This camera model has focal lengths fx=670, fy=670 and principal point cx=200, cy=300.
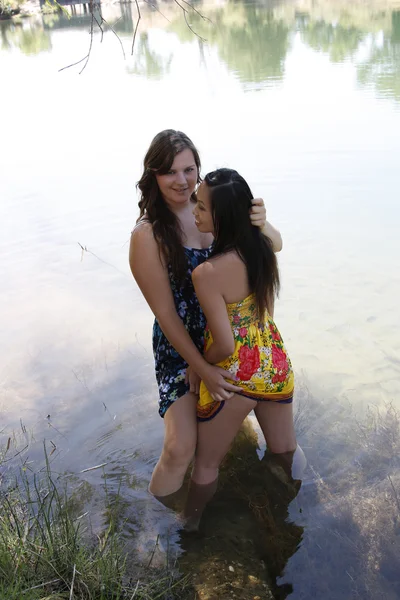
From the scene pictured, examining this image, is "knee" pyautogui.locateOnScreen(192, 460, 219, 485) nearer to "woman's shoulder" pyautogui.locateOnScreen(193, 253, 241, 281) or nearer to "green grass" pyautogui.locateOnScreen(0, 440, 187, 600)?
"green grass" pyautogui.locateOnScreen(0, 440, 187, 600)

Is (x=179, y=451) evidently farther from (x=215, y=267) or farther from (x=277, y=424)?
(x=215, y=267)

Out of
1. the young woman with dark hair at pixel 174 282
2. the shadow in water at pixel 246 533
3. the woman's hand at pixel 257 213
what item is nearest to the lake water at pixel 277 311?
the shadow in water at pixel 246 533

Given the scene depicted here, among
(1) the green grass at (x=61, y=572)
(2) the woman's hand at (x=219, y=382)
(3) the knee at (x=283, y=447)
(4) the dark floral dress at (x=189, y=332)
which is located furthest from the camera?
(3) the knee at (x=283, y=447)

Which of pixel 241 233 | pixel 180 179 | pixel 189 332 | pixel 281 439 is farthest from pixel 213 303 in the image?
pixel 281 439

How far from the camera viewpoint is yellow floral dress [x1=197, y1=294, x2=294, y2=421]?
2736 millimetres

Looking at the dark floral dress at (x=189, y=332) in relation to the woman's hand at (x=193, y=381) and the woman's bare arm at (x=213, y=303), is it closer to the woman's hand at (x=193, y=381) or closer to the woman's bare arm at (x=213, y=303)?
the woman's hand at (x=193, y=381)

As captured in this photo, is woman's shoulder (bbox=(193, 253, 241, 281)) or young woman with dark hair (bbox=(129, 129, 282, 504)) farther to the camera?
young woman with dark hair (bbox=(129, 129, 282, 504))

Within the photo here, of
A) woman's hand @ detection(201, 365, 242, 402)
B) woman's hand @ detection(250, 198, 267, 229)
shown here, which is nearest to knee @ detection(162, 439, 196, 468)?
woman's hand @ detection(201, 365, 242, 402)

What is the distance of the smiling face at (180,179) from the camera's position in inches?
114

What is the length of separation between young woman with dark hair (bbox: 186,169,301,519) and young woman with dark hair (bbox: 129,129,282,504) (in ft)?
0.24

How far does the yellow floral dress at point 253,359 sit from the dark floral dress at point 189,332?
0.19 meters

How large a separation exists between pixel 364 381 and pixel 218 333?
1.84 m

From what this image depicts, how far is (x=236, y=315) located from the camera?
108 inches

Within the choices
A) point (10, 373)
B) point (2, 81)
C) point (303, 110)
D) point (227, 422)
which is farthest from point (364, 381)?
point (2, 81)
